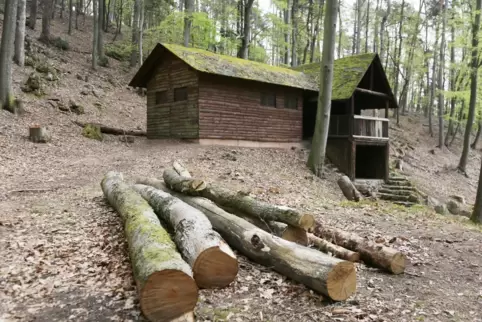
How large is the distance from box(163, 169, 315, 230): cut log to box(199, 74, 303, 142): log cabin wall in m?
9.48

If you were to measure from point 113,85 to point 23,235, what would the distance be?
20938 millimetres

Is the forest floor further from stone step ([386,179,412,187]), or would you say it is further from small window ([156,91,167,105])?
stone step ([386,179,412,187])

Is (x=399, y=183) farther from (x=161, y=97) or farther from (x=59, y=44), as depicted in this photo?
(x=59, y=44)

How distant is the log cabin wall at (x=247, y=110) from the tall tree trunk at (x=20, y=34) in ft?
34.5

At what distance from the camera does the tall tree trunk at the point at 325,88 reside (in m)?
14.4

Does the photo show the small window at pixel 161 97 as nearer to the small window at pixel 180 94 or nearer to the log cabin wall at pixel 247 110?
the small window at pixel 180 94

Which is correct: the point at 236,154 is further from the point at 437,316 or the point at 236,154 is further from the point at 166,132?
the point at 437,316

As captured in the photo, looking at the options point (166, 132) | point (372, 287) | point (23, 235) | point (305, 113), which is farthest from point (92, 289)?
point (305, 113)

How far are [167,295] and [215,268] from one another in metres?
0.93

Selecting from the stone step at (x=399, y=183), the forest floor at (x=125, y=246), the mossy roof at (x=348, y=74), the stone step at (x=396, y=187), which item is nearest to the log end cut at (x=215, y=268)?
the forest floor at (x=125, y=246)

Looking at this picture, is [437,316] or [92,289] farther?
[92,289]

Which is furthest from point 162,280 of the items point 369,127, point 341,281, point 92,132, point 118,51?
point 118,51

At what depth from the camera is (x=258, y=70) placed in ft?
59.6

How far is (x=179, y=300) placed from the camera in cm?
322
